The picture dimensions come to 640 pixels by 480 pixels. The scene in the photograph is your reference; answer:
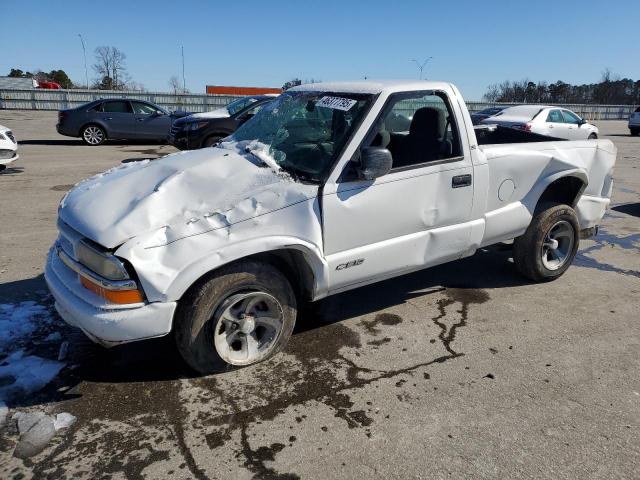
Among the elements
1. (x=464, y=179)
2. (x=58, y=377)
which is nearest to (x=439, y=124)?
(x=464, y=179)

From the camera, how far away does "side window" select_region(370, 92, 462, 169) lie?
12.6 ft

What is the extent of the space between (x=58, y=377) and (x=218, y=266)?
1.32 meters

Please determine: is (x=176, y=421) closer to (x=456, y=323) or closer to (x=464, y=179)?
(x=456, y=323)

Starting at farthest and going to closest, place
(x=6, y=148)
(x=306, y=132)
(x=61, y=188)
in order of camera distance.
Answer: (x=6, y=148) → (x=61, y=188) → (x=306, y=132)

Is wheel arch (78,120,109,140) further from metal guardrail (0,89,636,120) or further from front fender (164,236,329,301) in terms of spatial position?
metal guardrail (0,89,636,120)

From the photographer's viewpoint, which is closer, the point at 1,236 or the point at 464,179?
the point at 464,179

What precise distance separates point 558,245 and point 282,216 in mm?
3173

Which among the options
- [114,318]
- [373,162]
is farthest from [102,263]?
[373,162]

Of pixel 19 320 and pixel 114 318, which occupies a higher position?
pixel 114 318

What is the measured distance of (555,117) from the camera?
14883mm

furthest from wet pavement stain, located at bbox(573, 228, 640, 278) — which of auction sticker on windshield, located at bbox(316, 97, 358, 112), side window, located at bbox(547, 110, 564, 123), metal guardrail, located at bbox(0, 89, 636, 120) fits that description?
metal guardrail, located at bbox(0, 89, 636, 120)

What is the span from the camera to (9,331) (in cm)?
372

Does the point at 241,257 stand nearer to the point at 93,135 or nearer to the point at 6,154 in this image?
the point at 6,154

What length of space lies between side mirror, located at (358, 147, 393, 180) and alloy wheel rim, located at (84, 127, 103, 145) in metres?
14.4
